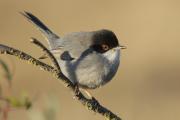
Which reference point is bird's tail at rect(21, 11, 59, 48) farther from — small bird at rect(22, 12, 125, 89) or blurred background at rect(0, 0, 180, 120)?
blurred background at rect(0, 0, 180, 120)

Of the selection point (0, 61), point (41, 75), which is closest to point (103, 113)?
point (0, 61)

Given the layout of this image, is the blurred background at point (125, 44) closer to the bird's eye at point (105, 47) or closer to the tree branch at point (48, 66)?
the bird's eye at point (105, 47)

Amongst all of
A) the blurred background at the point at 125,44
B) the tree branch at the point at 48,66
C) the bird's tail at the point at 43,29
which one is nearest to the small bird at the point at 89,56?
the bird's tail at the point at 43,29

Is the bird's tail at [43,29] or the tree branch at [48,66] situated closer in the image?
the tree branch at [48,66]

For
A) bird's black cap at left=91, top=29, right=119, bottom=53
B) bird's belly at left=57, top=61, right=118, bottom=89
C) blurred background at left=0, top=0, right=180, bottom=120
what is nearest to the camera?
bird's belly at left=57, top=61, right=118, bottom=89

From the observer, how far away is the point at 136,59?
10836 mm

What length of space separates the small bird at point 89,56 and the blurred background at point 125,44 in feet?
9.18

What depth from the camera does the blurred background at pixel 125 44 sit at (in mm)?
8805

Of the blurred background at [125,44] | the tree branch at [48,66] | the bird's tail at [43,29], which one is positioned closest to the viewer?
the tree branch at [48,66]

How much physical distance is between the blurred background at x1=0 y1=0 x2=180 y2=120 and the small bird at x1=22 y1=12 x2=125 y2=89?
2.80 meters

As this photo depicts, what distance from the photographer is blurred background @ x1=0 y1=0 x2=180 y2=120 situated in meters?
8.80

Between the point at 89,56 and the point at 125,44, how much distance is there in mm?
7130

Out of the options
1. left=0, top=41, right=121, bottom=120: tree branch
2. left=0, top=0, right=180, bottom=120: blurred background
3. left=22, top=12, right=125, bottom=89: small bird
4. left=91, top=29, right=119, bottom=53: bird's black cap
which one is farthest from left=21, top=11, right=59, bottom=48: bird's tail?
left=0, top=41, right=121, bottom=120: tree branch

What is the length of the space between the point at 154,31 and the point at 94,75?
777 centimetres
